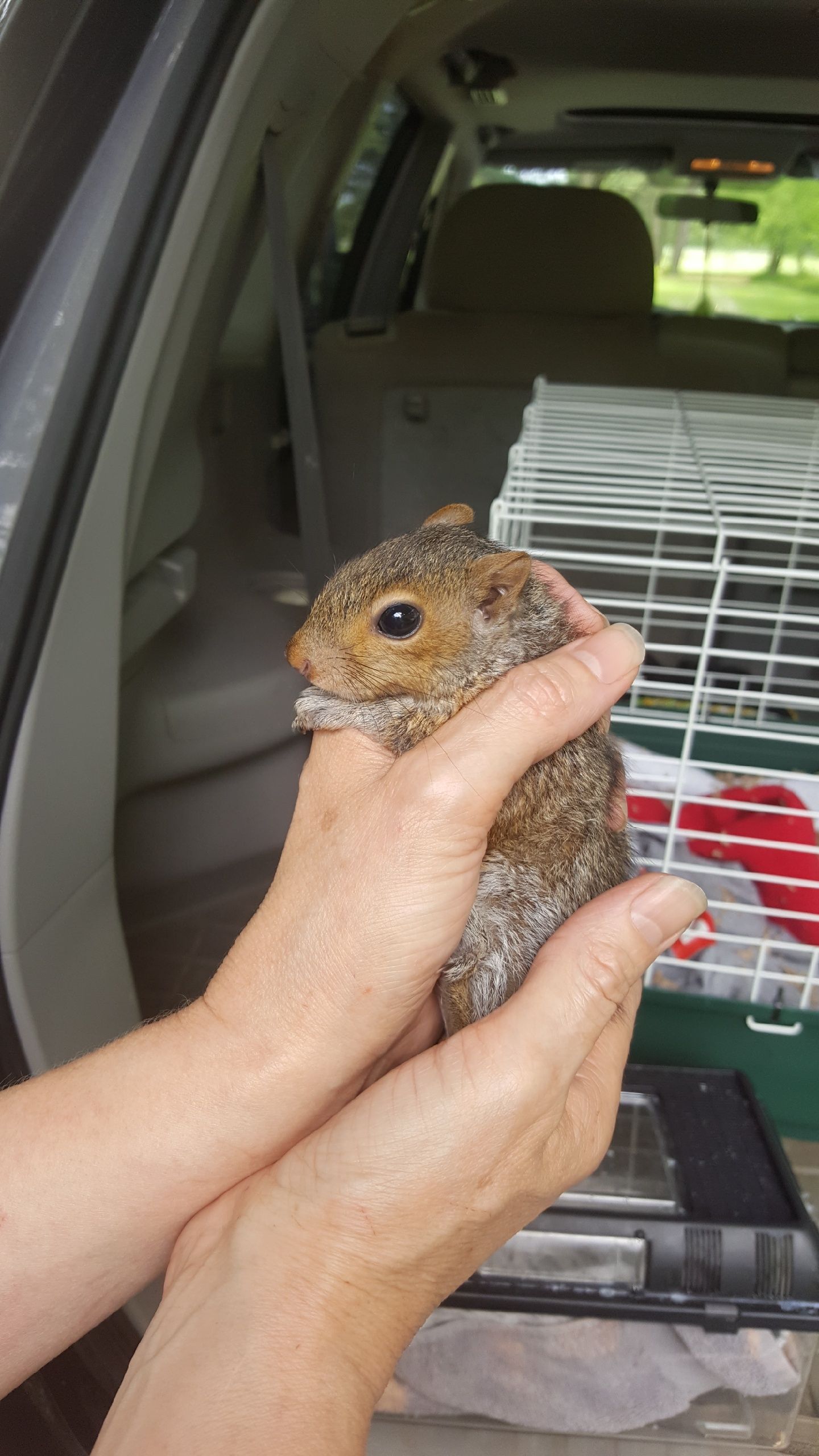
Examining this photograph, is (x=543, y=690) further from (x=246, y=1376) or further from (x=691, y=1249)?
(x=691, y=1249)

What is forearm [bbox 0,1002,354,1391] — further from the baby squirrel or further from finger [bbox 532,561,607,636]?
finger [bbox 532,561,607,636]

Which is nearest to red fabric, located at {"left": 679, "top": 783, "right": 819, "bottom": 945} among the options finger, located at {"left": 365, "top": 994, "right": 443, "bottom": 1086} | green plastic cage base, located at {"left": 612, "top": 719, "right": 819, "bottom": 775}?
green plastic cage base, located at {"left": 612, "top": 719, "right": 819, "bottom": 775}

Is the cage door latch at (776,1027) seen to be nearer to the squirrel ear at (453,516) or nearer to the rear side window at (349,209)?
the squirrel ear at (453,516)

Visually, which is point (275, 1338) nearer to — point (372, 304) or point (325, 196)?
point (325, 196)

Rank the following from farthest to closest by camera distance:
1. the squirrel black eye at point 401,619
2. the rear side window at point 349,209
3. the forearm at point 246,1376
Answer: the rear side window at point 349,209
the squirrel black eye at point 401,619
the forearm at point 246,1376

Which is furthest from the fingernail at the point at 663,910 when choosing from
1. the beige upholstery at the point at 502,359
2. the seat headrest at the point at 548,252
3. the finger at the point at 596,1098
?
the seat headrest at the point at 548,252

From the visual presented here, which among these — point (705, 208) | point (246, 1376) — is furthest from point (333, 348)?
point (246, 1376)
